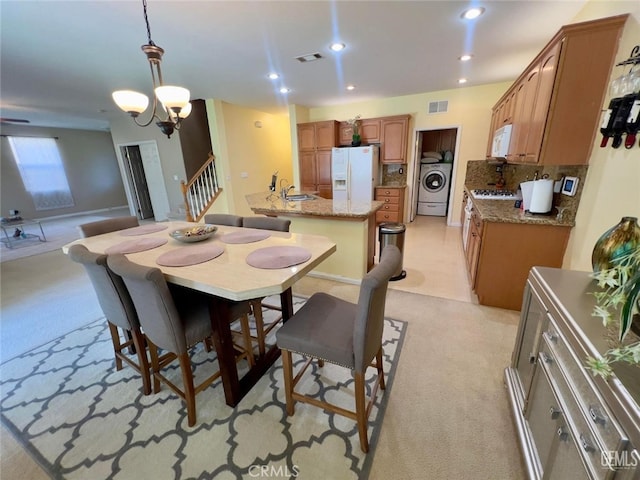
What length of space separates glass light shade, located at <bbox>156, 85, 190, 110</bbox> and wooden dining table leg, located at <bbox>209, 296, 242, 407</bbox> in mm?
1392

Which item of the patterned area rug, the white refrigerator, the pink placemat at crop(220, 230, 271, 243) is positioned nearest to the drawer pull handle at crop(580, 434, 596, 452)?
the patterned area rug

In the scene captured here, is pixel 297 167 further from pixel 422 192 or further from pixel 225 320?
pixel 225 320

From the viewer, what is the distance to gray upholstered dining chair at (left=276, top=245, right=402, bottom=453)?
111 centimetres

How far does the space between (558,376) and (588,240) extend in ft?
4.59

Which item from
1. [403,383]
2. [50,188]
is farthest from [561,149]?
[50,188]

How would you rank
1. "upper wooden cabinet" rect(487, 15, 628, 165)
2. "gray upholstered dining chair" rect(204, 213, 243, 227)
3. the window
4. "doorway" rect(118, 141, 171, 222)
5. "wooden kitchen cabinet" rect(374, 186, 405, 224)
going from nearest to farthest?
"upper wooden cabinet" rect(487, 15, 628, 165), "gray upholstered dining chair" rect(204, 213, 243, 227), "wooden kitchen cabinet" rect(374, 186, 405, 224), "doorway" rect(118, 141, 171, 222), the window

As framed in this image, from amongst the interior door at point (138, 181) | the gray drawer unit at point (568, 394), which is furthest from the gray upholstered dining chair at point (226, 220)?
the interior door at point (138, 181)

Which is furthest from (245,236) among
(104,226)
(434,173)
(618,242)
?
(434,173)

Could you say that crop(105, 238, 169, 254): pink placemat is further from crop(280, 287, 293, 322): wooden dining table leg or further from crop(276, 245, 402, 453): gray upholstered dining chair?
crop(276, 245, 402, 453): gray upholstered dining chair

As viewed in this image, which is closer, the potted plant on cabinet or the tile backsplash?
the potted plant on cabinet

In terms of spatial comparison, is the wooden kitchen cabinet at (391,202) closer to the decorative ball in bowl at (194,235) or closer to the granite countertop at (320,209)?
the granite countertop at (320,209)

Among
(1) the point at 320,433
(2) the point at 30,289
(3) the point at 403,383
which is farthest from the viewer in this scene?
(2) the point at 30,289

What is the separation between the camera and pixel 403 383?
1.66 m

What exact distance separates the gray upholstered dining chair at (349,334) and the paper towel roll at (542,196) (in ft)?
6.17
